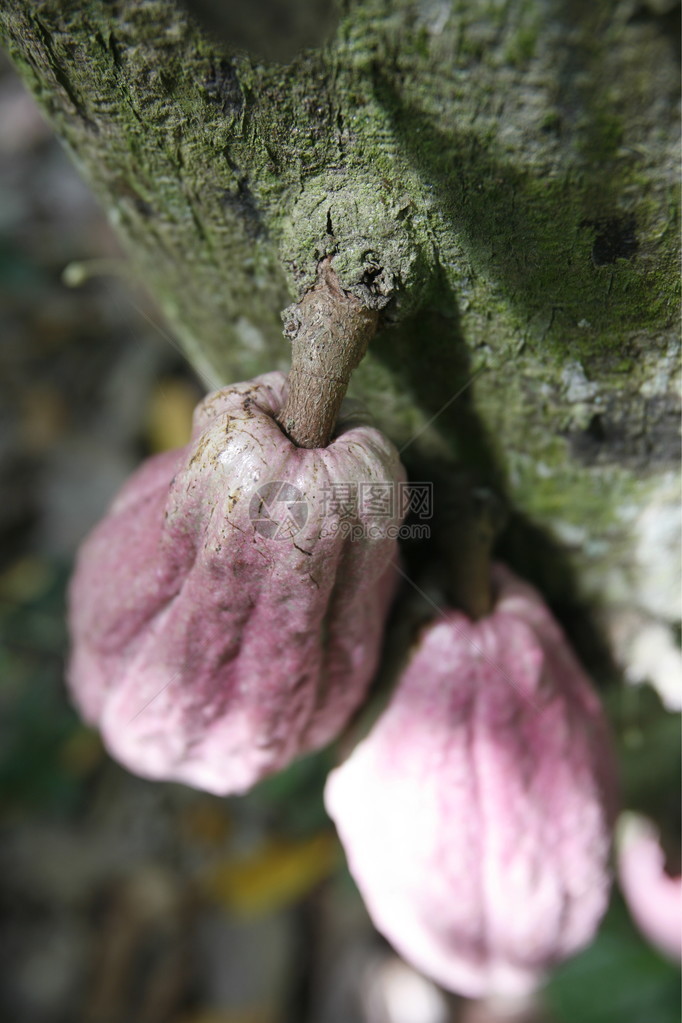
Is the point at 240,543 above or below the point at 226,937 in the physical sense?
above

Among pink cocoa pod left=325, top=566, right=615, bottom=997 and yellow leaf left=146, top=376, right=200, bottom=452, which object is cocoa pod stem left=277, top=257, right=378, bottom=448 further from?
yellow leaf left=146, top=376, right=200, bottom=452

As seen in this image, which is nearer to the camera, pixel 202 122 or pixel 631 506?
pixel 202 122

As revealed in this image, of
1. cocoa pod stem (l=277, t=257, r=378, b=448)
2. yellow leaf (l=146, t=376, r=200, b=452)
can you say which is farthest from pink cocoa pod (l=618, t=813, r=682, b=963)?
yellow leaf (l=146, t=376, r=200, b=452)

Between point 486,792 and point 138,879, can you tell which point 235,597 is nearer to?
point 486,792

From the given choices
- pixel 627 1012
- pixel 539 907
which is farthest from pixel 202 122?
pixel 627 1012

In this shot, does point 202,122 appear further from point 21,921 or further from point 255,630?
point 21,921

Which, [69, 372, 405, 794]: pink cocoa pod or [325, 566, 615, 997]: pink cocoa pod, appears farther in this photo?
[325, 566, 615, 997]: pink cocoa pod
